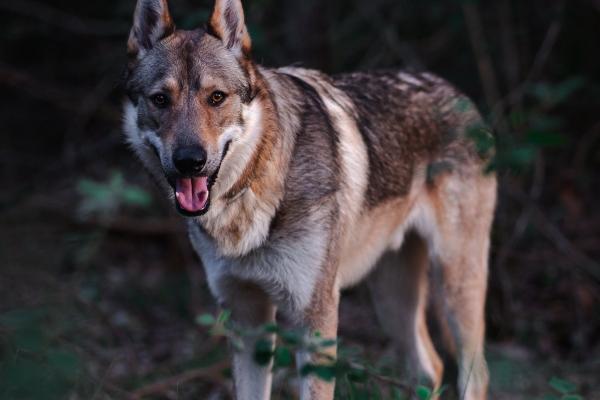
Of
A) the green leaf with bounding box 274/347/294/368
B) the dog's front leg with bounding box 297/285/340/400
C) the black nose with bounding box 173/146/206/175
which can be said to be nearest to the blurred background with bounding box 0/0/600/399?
the dog's front leg with bounding box 297/285/340/400

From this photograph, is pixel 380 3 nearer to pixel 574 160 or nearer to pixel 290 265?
pixel 574 160

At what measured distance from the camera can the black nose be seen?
3152 mm

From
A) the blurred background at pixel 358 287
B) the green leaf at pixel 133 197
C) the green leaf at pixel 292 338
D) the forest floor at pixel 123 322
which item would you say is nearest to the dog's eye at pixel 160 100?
the forest floor at pixel 123 322

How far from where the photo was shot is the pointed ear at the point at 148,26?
353 cm

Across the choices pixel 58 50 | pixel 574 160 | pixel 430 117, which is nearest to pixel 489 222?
pixel 430 117

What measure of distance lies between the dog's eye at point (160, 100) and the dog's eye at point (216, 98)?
17 cm

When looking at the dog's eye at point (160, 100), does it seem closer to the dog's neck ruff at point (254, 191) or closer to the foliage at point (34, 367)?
the dog's neck ruff at point (254, 191)

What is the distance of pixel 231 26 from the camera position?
3582 mm

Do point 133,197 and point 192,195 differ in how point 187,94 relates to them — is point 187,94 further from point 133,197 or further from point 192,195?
point 133,197

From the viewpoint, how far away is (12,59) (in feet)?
31.2

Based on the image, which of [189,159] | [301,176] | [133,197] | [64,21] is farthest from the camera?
[64,21]

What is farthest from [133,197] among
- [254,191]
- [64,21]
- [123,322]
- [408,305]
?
[64,21]

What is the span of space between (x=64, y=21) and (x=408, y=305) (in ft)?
15.6

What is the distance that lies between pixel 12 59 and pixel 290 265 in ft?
22.8
